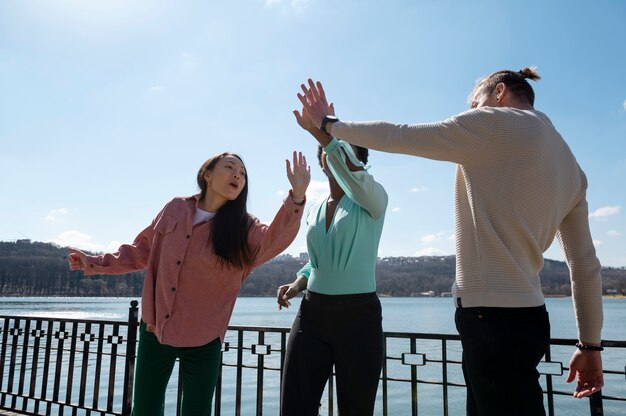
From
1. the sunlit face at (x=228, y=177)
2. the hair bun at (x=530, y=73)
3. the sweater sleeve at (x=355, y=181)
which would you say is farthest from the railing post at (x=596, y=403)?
the sunlit face at (x=228, y=177)

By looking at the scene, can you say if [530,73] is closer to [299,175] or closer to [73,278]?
[299,175]

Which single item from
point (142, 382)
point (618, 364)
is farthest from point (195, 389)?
point (618, 364)

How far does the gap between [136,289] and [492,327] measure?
9322cm

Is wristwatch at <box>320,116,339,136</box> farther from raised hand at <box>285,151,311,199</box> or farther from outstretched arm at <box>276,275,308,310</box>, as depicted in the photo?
outstretched arm at <box>276,275,308,310</box>

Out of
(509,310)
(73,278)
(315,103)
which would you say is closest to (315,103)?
(315,103)

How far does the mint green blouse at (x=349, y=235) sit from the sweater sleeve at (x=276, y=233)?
0.14 m

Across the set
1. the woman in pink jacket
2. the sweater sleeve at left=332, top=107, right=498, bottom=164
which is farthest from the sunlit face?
the sweater sleeve at left=332, top=107, right=498, bottom=164

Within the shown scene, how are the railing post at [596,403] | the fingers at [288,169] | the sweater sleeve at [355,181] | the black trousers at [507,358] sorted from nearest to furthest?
1. the black trousers at [507,358]
2. the sweater sleeve at [355,181]
3. the fingers at [288,169]
4. the railing post at [596,403]

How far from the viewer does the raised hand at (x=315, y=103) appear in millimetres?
1888

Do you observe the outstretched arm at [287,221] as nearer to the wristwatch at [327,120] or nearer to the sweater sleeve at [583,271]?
the wristwatch at [327,120]

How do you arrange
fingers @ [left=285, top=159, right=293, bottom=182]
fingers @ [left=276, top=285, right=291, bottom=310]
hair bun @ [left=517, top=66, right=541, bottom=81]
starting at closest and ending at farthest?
1. hair bun @ [left=517, top=66, right=541, bottom=81]
2. fingers @ [left=285, top=159, right=293, bottom=182]
3. fingers @ [left=276, top=285, right=291, bottom=310]

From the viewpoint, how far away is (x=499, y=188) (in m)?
1.53

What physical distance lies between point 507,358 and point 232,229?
1679mm

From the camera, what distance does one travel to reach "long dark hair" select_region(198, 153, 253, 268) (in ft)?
8.34
